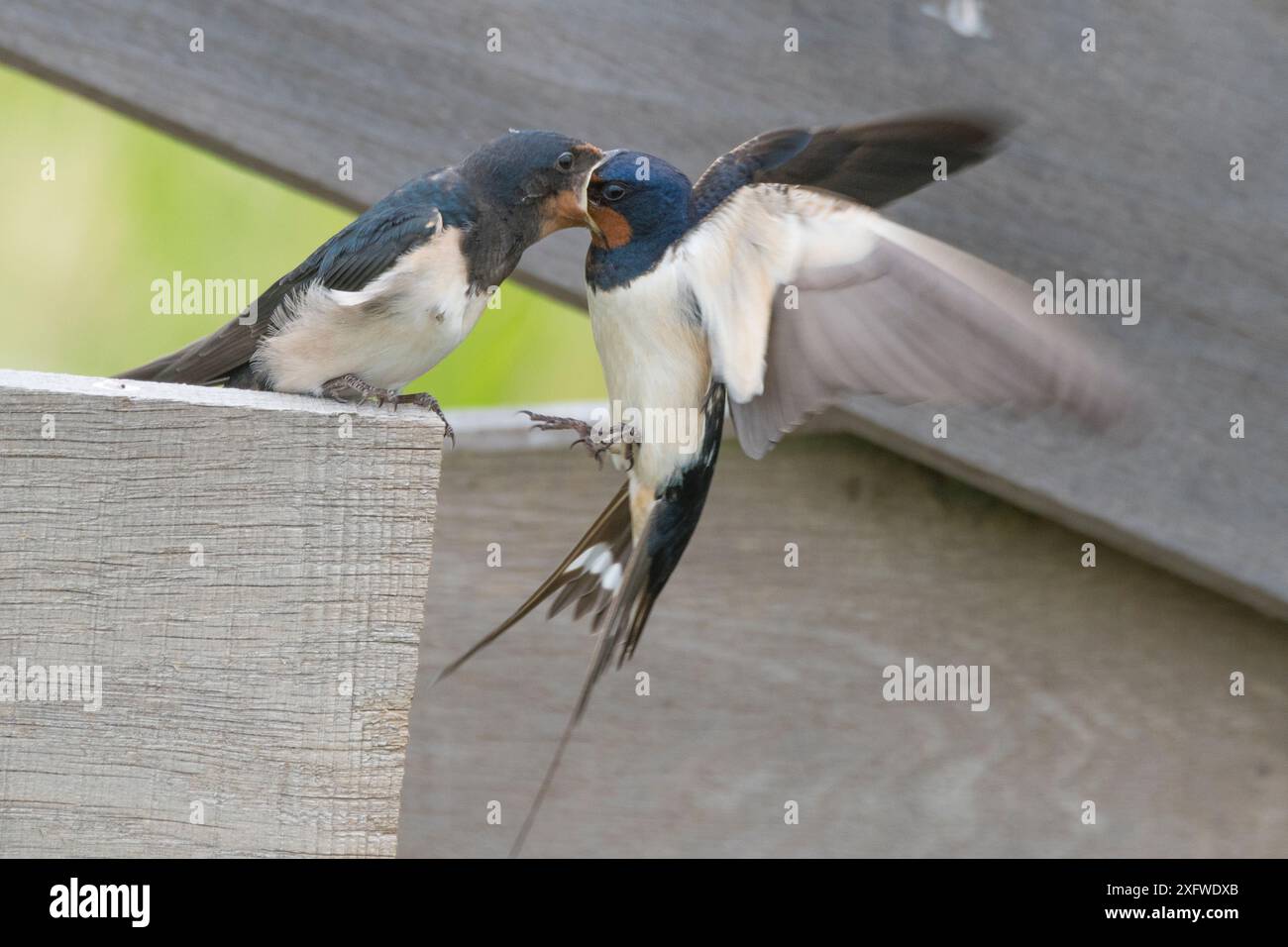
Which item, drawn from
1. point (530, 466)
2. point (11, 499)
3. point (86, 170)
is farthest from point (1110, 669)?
point (86, 170)

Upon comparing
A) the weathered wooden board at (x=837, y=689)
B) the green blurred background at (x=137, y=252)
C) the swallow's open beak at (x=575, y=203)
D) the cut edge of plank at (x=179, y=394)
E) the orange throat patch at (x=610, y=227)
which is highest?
the green blurred background at (x=137, y=252)

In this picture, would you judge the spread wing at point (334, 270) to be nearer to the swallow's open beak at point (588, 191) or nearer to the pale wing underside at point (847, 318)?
the swallow's open beak at point (588, 191)

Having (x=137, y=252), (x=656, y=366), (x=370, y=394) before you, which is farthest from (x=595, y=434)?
(x=137, y=252)

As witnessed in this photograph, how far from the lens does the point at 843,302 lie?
1.41m

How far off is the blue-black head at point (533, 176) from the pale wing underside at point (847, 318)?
4.9 inches

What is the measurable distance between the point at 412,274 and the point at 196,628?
51 centimetres

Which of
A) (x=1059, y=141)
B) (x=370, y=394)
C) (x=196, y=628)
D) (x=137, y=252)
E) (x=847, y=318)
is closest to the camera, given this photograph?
(x=196, y=628)

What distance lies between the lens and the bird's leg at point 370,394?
122 cm

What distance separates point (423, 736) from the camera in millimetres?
1804

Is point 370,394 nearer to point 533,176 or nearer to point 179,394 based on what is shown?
point 179,394

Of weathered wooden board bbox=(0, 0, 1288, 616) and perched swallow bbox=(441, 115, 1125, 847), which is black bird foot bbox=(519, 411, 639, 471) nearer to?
perched swallow bbox=(441, 115, 1125, 847)

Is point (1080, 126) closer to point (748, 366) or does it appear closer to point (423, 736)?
point (748, 366)

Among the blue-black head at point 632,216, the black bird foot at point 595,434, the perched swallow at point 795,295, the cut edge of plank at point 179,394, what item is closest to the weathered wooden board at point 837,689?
the black bird foot at point 595,434

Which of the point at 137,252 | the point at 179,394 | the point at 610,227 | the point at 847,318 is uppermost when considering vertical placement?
the point at 137,252
